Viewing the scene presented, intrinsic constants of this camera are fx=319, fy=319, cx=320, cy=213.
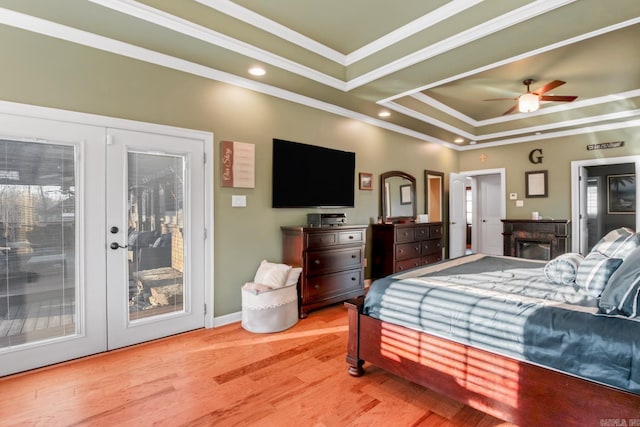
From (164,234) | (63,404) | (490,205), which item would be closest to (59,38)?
(164,234)

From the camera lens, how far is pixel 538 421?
1.51 metres

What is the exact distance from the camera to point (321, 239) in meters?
3.58

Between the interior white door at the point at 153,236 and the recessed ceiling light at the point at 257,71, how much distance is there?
86 cm

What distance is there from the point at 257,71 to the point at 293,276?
6.81 ft

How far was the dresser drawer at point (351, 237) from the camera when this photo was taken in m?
3.79

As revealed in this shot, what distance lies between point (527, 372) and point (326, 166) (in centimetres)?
309

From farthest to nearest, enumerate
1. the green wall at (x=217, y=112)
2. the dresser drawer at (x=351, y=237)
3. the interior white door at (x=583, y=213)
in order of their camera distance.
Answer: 1. the interior white door at (x=583, y=213)
2. the dresser drawer at (x=351, y=237)
3. the green wall at (x=217, y=112)

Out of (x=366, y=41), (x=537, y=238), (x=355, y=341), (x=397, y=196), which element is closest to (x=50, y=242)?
(x=355, y=341)

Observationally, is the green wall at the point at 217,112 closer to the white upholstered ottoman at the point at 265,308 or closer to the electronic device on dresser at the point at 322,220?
the electronic device on dresser at the point at 322,220

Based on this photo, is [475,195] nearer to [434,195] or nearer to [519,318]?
[434,195]

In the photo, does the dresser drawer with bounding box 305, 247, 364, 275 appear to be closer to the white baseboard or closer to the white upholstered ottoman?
the white upholstered ottoman

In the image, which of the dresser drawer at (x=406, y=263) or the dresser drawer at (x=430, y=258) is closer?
the dresser drawer at (x=406, y=263)

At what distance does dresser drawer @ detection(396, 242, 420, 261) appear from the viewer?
184 inches

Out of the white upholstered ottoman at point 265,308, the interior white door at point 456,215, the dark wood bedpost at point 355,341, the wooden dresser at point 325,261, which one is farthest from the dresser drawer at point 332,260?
the interior white door at point 456,215
